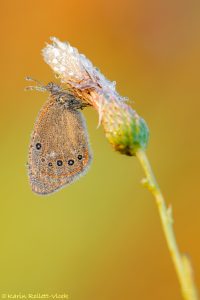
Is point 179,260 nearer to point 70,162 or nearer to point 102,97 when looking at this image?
point 102,97

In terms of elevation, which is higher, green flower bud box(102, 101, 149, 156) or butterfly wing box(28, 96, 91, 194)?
butterfly wing box(28, 96, 91, 194)

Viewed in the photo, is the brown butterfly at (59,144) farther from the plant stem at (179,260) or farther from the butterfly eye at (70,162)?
the plant stem at (179,260)

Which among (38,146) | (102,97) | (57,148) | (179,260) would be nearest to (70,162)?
(57,148)

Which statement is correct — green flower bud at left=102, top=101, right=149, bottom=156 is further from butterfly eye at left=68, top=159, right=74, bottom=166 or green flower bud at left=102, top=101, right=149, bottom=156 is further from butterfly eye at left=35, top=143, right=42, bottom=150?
butterfly eye at left=35, top=143, right=42, bottom=150

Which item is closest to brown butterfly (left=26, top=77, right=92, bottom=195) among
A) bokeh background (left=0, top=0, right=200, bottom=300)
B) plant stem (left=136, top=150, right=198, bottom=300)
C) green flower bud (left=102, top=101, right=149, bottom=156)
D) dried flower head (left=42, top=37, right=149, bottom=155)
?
dried flower head (left=42, top=37, right=149, bottom=155)

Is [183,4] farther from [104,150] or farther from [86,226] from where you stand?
[86,226]

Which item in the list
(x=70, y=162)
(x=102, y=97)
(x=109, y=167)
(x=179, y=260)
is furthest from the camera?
(x=109, y=167)

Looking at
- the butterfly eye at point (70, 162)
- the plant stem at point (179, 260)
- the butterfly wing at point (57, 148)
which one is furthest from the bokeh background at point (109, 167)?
the plant stem at point (179, 260)
